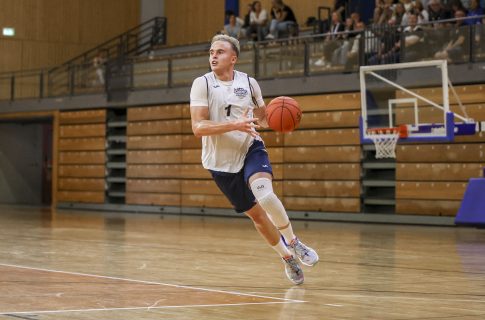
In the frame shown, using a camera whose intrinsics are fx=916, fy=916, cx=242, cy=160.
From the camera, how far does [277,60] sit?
1920 centimetres

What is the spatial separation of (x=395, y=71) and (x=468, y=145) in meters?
1.92

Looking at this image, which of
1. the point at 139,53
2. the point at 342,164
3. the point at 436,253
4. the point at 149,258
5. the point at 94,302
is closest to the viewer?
the point at 94,302

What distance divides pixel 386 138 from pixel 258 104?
908 centimetres

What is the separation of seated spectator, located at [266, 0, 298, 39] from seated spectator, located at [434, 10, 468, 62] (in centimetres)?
489

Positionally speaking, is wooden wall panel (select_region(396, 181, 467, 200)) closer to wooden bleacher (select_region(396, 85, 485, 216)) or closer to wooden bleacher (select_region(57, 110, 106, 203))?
wooden bleacher (select_region(396, 85, 485, 216))

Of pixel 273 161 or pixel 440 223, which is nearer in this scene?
pixel 440 223

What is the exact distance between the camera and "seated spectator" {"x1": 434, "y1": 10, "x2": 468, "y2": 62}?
16109 mm

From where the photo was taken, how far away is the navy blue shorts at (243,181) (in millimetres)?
6688

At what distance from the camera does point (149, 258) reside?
8953 millimetres

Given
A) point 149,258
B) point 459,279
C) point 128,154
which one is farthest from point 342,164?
point 459,279

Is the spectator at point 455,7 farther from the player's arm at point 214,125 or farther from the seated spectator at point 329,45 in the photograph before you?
the player's arm at point 214,125

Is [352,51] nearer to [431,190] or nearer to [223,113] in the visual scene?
[431,190]

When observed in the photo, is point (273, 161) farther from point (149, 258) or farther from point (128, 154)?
point (149, 258)

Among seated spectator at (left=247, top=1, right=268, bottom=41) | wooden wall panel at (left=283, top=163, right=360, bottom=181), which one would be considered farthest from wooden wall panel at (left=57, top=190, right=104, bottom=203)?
wooden wall panel at (left=283, top=163, right=360, bottom=181)
